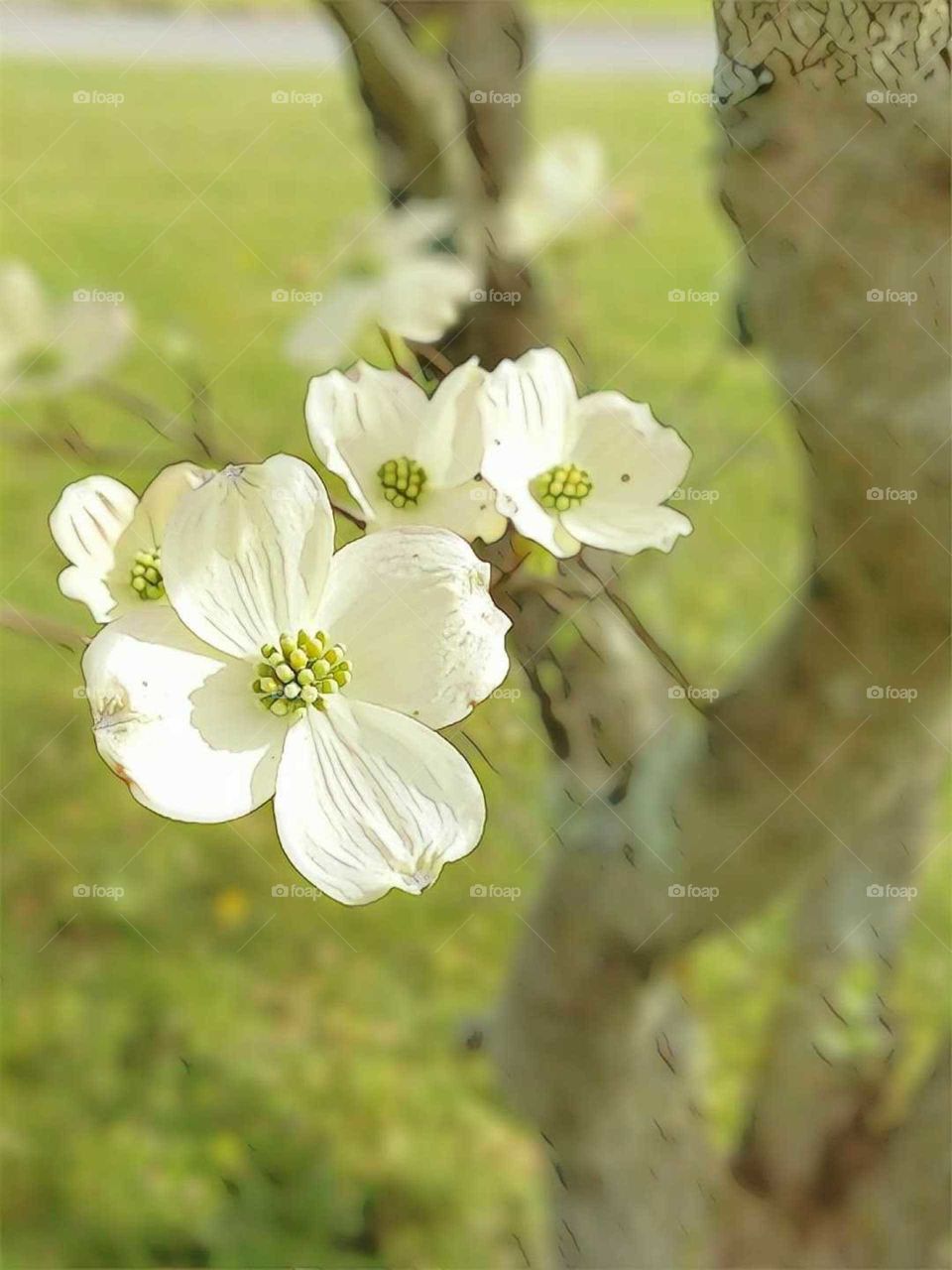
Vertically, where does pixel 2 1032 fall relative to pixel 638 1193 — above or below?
below

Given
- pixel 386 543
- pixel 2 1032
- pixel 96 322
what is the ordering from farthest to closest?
pixel 2 1032, pixel 96 322, pixel 386 543

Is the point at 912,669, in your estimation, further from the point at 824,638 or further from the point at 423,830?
the point at 423,830

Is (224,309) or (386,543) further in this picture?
(224,309)

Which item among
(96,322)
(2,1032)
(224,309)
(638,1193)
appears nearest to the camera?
(96,322)

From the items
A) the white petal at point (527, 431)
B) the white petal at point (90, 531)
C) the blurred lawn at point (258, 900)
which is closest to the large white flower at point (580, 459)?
the white petal at point (527, 431)

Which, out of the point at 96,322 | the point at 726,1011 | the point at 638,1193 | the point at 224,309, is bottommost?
the point at 726,1011

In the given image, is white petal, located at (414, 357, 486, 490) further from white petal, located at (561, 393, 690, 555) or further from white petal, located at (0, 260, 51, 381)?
white petal, located at (0, 260, 51, 381)

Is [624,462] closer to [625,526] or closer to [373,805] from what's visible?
[625,526]

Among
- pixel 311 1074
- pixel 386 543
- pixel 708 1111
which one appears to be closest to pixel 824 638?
pixel 386 543

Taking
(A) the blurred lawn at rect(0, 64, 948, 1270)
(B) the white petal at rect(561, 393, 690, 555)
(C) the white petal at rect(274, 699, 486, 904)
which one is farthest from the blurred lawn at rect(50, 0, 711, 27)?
(C) the white petal at rect(274, 699, 486, 904)
